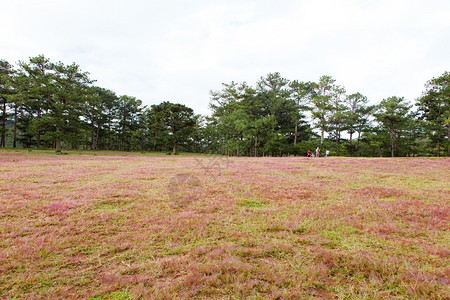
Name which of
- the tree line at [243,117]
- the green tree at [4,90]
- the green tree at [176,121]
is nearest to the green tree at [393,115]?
the tree line at [243,117]

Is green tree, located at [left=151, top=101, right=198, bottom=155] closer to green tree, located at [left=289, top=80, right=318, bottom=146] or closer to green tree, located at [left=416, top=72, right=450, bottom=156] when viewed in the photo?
green tree, located at [left=289, top=80, right=318, bottom=146]

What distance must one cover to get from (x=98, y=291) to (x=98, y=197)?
5297mm

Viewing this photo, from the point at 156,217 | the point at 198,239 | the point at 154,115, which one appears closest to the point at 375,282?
the point at 198,239

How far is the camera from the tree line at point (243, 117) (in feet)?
107

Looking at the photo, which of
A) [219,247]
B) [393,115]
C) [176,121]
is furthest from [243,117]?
[219,247]

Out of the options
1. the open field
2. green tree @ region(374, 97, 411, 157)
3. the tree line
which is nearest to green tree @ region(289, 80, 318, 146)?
the tree line

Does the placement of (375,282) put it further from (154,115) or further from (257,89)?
(257,89)

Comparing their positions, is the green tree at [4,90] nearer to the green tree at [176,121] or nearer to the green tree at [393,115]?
the green tree at [176,121]

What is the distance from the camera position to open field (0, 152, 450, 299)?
2.72 metres

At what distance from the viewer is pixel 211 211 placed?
6027 millimetres

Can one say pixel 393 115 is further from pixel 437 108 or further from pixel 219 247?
pixel 219 247

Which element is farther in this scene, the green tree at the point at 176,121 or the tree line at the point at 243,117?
the green tree at the point at 176,121

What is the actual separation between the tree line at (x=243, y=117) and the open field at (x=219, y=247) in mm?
34660

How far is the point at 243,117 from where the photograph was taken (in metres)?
45.6
